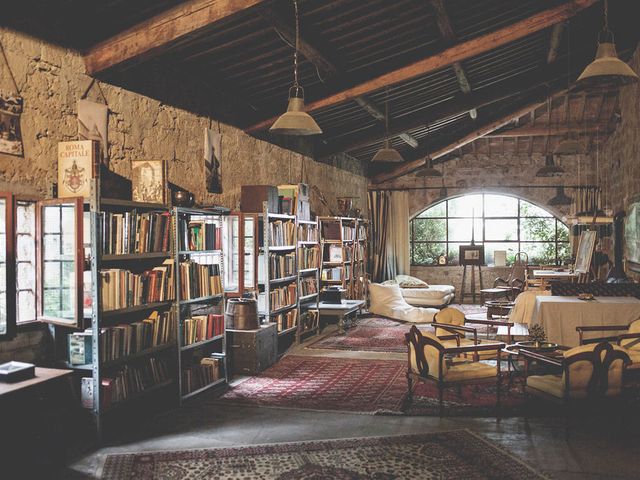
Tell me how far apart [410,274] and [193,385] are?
410 inches

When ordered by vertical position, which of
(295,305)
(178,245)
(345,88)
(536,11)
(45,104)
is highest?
(536,11)

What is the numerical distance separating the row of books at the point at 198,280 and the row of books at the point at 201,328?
0.24 m

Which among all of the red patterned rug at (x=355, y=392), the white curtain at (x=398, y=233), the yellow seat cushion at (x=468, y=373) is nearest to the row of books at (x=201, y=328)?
the red patterned rug at (x=355, y=392)

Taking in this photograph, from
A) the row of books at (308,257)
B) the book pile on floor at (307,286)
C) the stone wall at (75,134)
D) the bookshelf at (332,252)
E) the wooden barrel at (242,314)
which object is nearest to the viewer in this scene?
the stone wall at (75,134)

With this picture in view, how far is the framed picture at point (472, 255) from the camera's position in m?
14.7

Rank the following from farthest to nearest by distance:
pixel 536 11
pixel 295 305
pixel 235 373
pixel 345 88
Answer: pixel 295 305, pixel 345 88, pixel 536 11, pixel 235 373

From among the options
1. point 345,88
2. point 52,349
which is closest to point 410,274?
point 345,88

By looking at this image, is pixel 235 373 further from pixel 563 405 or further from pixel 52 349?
pixel 563 405

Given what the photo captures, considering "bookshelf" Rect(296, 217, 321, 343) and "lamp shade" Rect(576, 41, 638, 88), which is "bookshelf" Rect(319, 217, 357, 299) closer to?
"bookshelf" Rect(296, 217, 321, 343)

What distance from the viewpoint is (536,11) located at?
7.25m

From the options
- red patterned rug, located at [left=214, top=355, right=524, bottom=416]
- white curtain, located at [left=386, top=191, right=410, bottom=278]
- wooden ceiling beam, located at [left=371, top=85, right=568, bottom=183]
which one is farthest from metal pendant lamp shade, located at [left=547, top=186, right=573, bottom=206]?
red patterned rug, located at [left=214, top=355, right=524, bottom=416]

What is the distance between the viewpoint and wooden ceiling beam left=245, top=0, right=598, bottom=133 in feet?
23.1

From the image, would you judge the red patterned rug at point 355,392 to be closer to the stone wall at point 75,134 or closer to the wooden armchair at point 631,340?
the wooden armchair at point 631,340

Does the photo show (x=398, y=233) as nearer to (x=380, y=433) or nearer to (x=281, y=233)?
(x=281, y=233)
